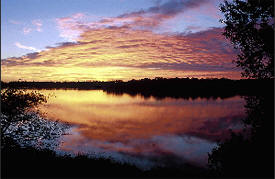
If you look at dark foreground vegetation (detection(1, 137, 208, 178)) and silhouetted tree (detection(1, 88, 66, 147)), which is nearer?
dark foreground vegetation (detection(1, 137, 208, 178))

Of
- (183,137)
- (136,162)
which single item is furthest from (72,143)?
(183,137)

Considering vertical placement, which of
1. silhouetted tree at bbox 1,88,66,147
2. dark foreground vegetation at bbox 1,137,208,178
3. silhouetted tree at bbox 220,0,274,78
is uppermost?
silhouetted tree at bbox 220,0,274,78

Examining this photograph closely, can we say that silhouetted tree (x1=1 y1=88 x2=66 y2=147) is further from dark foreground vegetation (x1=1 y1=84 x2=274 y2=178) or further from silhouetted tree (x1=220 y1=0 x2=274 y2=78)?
silhouetted tree (x1=220 y1=0 x2=274 y2=78)

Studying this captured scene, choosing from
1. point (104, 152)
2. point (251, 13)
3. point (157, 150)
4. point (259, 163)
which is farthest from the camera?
point (157, 150)

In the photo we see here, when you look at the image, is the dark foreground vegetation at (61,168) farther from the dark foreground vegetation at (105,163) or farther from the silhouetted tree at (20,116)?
the silhouetted tree at (20,116)

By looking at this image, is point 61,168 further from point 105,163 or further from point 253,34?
point 253,34

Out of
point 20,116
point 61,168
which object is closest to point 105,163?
point 61,168

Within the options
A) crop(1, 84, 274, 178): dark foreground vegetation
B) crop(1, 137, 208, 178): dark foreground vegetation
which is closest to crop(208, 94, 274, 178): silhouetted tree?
crop(1, 84, 274, 178): dark foreground vegetation

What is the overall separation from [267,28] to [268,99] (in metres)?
11.2

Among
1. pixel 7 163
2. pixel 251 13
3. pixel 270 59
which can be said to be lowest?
pixel 7 163

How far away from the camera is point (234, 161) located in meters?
18.9

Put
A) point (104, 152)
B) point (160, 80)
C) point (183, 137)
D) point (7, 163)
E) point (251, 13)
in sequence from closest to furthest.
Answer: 1. point (7, 163)
2. point (251, 13)
3. point (104, 152)
4. point (183, 137)
5. point (160, 80)

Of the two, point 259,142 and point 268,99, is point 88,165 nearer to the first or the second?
point 259,142

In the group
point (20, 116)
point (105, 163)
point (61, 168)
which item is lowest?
point (105, 163)
